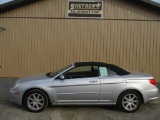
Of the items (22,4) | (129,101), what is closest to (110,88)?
(129,101)

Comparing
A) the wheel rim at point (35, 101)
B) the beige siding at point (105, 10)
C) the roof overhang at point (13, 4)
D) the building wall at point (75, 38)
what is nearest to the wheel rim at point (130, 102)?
the wheel rim at point (35, 101)

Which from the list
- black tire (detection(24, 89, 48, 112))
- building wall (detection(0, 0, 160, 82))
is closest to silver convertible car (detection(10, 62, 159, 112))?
black tire (detection(24, 89, 48, 112))

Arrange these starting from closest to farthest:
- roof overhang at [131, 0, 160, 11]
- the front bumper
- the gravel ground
Answer: the gravel ground → the front bumper → roof overhang at [131, 0, 160, 11]

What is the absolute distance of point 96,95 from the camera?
7.60 metres

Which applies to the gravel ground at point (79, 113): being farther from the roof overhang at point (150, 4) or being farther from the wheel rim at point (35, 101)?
→ the roof overhang at point (150, 4)

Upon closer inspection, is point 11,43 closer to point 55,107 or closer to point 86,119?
point 55,107

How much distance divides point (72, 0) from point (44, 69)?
3.63 meters

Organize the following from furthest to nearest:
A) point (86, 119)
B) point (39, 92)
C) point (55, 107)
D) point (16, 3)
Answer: point (16, 3) → point (55, 107) → point (39, 92) → point (86, 119)

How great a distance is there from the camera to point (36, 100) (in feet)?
25.0

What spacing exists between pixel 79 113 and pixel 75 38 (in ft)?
19.7

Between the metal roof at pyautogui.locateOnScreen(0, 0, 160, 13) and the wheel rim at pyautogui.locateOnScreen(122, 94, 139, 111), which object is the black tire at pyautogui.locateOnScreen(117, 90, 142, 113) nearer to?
the wheel rim at pyautogui.locateOnScreen(122, 94, 139, 111)

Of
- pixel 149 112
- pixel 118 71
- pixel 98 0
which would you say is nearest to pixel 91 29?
pixel 98 0

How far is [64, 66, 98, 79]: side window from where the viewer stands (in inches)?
308

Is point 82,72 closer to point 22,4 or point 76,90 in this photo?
point 76,90
